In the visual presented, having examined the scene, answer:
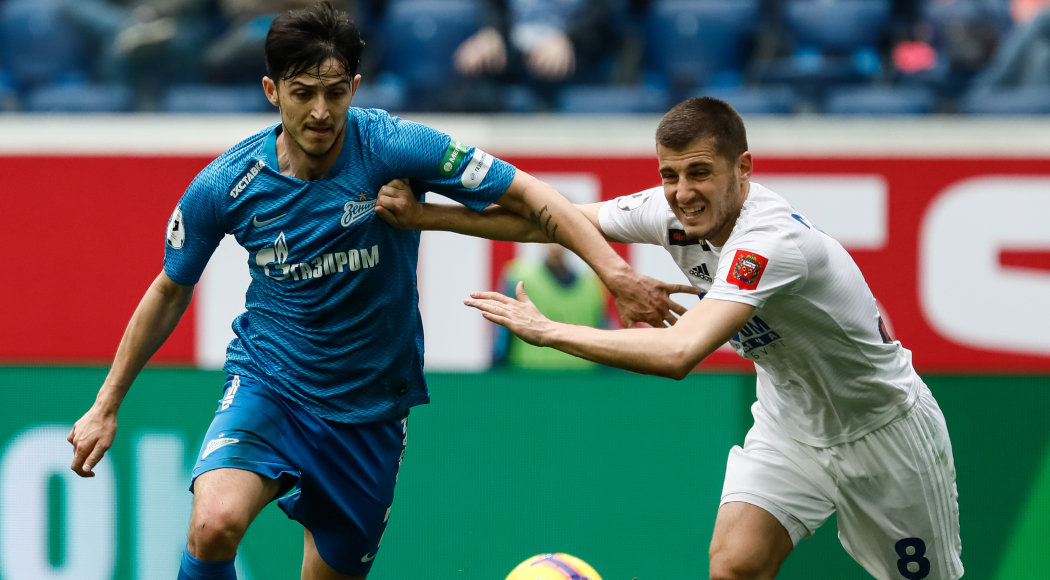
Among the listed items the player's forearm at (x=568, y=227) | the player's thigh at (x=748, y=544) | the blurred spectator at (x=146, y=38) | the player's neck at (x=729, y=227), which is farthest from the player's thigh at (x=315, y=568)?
the blurred spectator at (x=146, y=38)

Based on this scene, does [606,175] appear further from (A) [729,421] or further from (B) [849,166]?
(A) [729,421]

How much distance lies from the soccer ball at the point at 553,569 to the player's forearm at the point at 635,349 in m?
1.24

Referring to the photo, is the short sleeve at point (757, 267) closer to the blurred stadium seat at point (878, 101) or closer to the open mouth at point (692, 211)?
the open mouth at point (692, 211)

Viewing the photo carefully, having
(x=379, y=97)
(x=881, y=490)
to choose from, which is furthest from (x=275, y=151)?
(x=379, y=97)

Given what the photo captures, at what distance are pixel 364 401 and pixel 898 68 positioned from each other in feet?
19.6

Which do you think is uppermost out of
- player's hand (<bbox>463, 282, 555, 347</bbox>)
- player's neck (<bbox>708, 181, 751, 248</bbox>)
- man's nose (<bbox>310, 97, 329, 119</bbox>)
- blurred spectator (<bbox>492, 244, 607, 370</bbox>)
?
man's nose (<bbox>310, 97, 329, 119</bbox>)

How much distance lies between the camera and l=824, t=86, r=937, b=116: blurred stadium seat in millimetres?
7820

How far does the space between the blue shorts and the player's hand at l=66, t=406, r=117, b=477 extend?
0.32 metres

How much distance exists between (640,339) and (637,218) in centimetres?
Result: 83

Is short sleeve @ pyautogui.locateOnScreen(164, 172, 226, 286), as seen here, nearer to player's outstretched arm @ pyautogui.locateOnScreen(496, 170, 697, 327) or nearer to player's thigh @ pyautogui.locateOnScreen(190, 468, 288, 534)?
player's thigh @ pyautogui.locateOnScreen(190, 468, 288, 534)

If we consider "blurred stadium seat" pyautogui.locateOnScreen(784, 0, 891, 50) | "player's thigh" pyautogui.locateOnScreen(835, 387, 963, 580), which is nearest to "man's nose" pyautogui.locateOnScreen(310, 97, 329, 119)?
"player's thigh" pyautogui.locateOnScreen(835, 387, 963, 580)

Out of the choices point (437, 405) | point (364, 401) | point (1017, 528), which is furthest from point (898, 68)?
point (364, 401)

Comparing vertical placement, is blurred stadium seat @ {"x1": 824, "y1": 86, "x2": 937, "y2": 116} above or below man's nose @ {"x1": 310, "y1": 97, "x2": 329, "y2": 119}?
below

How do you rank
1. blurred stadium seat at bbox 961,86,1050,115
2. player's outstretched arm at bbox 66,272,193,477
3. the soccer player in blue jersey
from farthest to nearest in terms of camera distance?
blurred stadium seat at bbox 961,86,1050,115 < player's outstretched arm at bbox 66,272,193,477 < the soccer player in blue jersey
